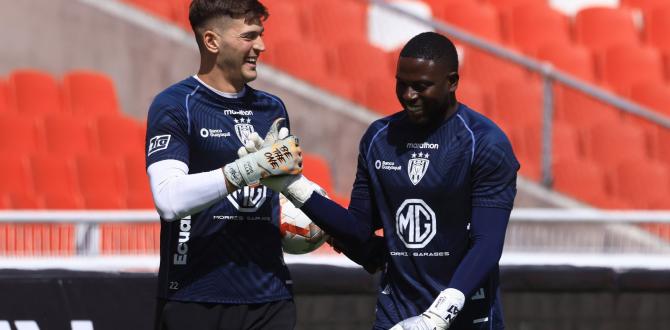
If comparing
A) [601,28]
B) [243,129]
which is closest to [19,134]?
[601,28]

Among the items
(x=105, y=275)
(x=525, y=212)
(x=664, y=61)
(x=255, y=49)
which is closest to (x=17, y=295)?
(x=105, y=275)

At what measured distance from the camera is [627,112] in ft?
35.6

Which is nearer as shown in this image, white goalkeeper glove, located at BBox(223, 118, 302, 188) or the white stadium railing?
white goalkeeper glove, located at BBox(223, 118, 302, 188)

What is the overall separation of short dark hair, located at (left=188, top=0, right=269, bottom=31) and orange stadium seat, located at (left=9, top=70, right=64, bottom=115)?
6.57m

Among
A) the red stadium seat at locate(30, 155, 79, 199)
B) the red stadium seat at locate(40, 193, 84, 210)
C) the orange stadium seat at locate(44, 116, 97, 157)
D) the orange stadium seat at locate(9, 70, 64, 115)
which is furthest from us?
the orange stadium seat at locate(9, 70, 64, 115)

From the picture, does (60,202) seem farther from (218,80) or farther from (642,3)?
(642,3)

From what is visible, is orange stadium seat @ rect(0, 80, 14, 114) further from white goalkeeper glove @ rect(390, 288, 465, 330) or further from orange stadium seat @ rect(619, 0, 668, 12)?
white goalkeeper glove @ rect(390, 288, 465, 330)

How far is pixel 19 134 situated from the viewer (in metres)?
11.0

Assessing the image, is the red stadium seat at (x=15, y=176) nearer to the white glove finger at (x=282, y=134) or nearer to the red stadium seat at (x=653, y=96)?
the red stadium seat at (x=653, y=96)

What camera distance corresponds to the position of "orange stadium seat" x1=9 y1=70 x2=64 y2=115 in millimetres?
11547

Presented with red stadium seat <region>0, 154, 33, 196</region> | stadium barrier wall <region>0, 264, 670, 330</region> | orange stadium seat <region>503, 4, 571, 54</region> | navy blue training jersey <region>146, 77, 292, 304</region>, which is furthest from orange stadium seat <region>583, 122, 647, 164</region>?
navy blue training jersey <region>146, 77, 292, 304</region>

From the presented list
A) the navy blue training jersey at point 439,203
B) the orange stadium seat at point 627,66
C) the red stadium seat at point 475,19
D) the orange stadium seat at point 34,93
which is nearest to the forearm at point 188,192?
the navy blue training jersey at point 439,203

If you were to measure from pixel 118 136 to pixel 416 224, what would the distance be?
6.44m

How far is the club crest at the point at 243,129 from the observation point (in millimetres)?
5137
